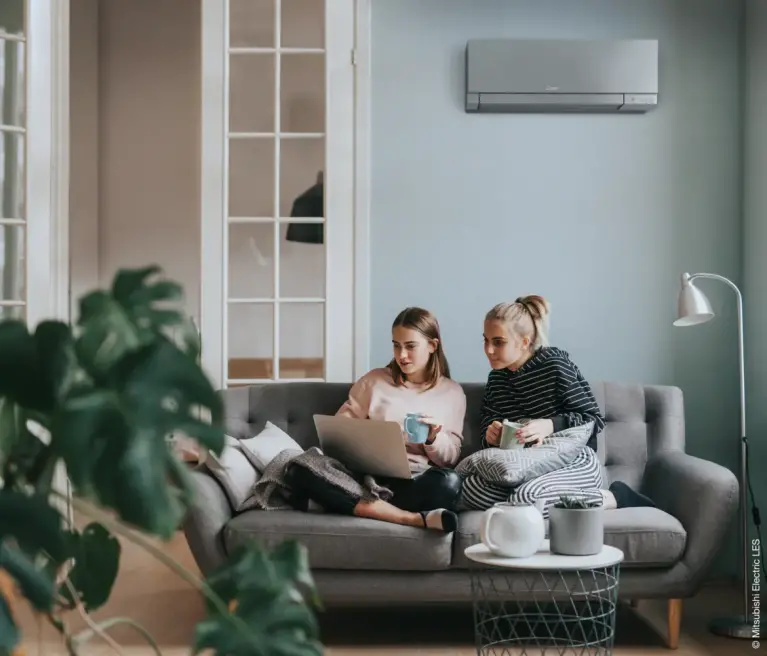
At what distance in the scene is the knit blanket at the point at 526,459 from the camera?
11.3 feet

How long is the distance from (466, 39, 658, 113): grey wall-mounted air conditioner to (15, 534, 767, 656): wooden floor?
1904 millimetres

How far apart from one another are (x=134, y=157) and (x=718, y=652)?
4599mm

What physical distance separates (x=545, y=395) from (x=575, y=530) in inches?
37.8

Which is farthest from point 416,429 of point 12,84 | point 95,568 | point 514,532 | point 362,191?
point 95,568

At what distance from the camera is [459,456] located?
3.76 m

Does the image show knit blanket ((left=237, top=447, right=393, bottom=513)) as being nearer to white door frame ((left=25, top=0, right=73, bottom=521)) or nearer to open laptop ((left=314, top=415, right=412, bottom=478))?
open laptop ((left=314, top=415, right=412, bottom=478))

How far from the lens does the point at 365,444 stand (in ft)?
11.2

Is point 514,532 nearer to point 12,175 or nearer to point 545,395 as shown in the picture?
point 545,395

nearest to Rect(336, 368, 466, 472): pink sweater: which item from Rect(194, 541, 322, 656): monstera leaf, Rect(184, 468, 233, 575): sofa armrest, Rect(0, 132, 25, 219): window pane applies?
Rect(184, 468, 233, 575): sofa armrest

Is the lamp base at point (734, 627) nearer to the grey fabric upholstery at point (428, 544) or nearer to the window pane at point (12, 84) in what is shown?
the grey fabric upholstery at point (428, 544)

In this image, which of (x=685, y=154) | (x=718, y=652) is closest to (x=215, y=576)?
(x=718, y=652)

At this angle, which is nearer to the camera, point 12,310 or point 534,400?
point 534,400

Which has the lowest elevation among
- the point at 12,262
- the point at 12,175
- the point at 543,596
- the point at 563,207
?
the point at 543,596

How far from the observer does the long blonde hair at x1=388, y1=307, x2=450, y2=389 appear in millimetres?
3756
